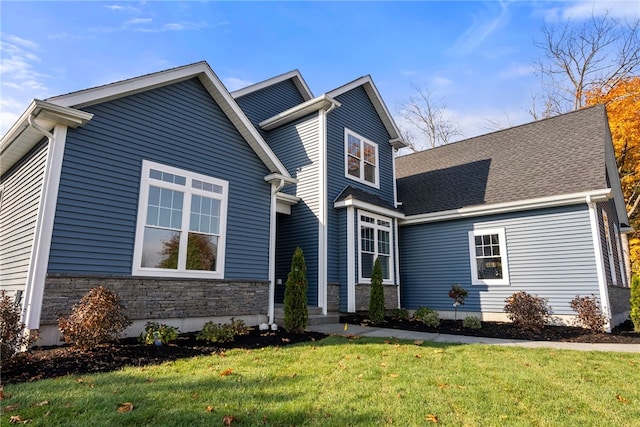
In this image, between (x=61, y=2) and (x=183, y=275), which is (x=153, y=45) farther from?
(x=183, y=275)

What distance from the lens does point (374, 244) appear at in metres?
11.5

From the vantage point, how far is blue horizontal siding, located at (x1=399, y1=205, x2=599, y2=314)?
942cm

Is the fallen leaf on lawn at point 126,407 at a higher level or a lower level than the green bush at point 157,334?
lower

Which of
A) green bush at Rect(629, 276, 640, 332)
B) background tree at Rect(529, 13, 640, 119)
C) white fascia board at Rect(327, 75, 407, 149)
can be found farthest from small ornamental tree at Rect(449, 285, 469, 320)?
background tree at Rect(529, 13, 640, 119)

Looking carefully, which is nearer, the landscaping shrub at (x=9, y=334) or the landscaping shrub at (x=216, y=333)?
the landscaping shrub at (x=9, y=334)

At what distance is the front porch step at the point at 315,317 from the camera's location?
8992 millimetres

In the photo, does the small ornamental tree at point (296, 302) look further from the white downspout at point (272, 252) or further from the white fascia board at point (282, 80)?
the white fascia board at point (282, 80)

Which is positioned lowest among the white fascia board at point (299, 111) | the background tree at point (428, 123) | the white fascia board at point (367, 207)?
the white fascia board at point (367, 207)

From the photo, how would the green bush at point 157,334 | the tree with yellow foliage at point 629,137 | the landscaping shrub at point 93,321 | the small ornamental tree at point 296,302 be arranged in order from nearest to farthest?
the landscaping shrub at point 93,321 → the green bush at point 157,334 → the small ornamental tree at point 296,302 → the tree with yellow foliage at point 629,137

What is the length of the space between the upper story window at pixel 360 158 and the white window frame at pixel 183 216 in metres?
4.99

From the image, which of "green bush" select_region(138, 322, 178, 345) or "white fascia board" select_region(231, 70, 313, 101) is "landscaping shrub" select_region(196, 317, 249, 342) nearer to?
"green bush" select_region(138, 322, 178, 345)

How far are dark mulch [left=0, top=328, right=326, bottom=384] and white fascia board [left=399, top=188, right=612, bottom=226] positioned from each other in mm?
6935

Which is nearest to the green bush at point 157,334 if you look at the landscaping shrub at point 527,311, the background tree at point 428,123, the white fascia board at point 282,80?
the landscaping shrub at point 527,311

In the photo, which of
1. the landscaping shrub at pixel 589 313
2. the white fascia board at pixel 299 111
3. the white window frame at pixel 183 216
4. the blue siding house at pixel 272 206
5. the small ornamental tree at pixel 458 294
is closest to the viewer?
the blue siding house at pixel 272 206
